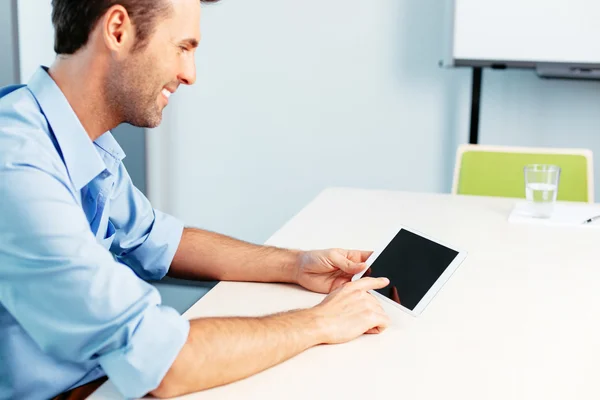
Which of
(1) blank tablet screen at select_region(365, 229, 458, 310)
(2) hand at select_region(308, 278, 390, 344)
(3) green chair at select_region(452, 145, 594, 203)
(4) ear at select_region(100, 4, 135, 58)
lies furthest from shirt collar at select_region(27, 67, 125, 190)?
(3) green chair at select_region(452, 145, 594, 203)

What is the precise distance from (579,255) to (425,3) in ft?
6.31

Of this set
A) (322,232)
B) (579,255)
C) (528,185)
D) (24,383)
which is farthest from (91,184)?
(528,185)

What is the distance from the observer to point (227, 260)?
156 cm

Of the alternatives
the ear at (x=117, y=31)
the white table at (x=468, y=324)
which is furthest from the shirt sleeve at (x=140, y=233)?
the ear at (x=117, y=31)

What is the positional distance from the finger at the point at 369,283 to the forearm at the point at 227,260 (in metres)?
0.21

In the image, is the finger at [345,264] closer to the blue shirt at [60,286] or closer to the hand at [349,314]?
the hand at [349,314]

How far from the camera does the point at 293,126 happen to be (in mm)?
3631

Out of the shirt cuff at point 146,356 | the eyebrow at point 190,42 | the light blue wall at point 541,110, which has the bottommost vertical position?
the shirt cuff at point 146,356

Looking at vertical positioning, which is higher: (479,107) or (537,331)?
(479,107)

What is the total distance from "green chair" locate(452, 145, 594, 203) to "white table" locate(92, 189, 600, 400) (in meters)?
0.56

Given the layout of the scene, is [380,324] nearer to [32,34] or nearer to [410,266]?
[410,266]

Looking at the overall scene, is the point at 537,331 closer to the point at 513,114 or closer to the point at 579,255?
the point at 579,255

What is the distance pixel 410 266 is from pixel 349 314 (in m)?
0.21

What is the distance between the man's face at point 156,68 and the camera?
124 cm
